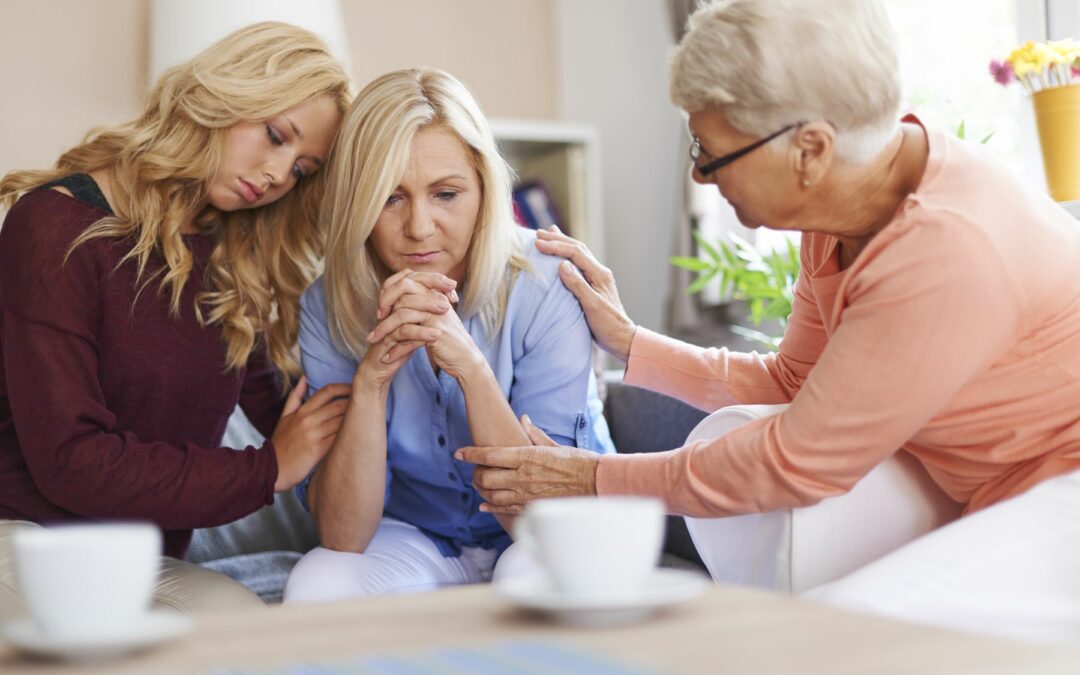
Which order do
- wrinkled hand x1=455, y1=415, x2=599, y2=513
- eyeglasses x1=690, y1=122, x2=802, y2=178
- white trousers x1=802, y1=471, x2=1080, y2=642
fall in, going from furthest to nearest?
wrinkled hand x1=455, y1=415, x2=599, y2=513
eyeglasses x1=690, y1=122, x2=802, y2=178
white trousers x1=802, y1=471, x2=1080, y2=642

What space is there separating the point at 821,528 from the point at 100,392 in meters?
1.03

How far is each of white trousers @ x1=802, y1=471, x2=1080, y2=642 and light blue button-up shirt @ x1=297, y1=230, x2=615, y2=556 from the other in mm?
651

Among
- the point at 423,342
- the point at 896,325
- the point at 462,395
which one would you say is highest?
the point at 896,325

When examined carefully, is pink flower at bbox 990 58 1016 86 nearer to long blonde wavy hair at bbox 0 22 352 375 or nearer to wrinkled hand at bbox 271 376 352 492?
long blonde wavy hair at bbox 0 22 352 375

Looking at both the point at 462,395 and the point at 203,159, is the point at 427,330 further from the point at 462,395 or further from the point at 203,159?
the point at 203,159

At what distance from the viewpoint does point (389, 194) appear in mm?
1680

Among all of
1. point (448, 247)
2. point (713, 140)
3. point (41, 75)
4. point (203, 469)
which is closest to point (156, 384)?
point (203, 469)

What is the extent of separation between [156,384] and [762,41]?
1046 millimetres

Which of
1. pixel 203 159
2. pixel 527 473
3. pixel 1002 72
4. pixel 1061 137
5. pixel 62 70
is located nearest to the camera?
pixel 527 473

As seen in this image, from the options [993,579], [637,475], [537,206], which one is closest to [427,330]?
[637,475]

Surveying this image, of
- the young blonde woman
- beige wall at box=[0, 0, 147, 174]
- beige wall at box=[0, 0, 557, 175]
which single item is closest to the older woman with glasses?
the young blonde woman

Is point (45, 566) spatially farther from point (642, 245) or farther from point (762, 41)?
point (642, 245)

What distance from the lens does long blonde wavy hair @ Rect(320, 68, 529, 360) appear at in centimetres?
168

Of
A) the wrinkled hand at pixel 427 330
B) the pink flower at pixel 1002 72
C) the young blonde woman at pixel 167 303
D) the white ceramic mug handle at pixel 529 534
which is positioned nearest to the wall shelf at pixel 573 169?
the pink flower at pixel 1002 72
